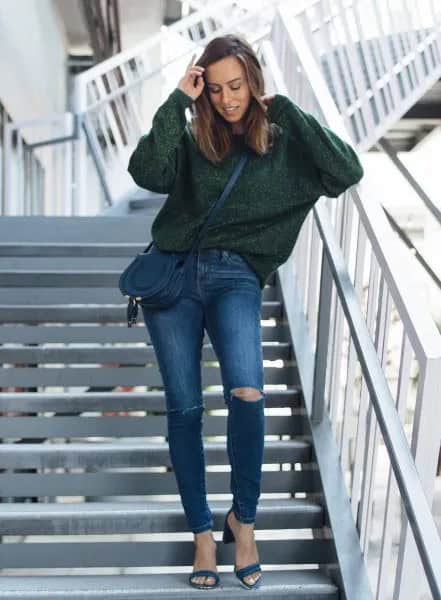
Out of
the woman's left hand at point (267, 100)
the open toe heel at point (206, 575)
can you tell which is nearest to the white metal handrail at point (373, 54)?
the woman's left hand at point (267, 100)

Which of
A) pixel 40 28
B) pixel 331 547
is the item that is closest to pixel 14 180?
pixel 40 28

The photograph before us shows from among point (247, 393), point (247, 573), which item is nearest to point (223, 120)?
point (247, 393)

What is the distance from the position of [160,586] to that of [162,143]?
1.02 meters

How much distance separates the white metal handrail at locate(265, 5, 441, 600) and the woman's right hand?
1.65 ft

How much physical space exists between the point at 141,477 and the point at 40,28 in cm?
658

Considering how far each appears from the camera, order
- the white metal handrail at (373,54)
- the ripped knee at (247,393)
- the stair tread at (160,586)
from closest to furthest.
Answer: the ripped knee at (247,393) < the stair tread at (160,586) < the white metal handrail at (373,54)

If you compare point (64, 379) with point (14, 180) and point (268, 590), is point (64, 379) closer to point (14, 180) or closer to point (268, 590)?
point (268, 590)

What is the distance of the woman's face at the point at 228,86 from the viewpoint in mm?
1819

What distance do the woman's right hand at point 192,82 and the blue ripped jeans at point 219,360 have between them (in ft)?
1.16

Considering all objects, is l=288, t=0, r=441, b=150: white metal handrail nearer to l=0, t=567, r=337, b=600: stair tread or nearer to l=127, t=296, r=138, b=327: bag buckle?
l=127, t=296, r=138, b=327: bag buckle

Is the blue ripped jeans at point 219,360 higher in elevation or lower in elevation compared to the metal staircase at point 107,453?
higher

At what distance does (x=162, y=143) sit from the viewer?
1836mm

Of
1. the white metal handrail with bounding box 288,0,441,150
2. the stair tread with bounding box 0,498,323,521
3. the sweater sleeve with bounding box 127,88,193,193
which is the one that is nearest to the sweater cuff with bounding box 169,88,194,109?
the sweater sleeve with bounding box 127,88,193,193

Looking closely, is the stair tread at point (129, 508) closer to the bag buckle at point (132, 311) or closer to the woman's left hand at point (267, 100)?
the bag buckle at point (132, 311)
